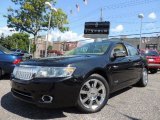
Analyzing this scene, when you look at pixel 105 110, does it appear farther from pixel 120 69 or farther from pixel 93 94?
pixel 120 69

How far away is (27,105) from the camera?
565 centimetres

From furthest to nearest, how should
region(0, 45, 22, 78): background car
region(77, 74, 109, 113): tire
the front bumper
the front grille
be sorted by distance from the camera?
region(0, 45, 22, 78): background car
region(77, 74, 109, 113): tire
the front grille
the front bumper

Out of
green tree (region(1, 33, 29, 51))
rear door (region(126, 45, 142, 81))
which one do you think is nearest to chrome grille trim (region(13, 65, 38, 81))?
rear door (region(126, 45, 142, 81))

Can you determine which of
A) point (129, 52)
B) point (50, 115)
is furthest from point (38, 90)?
point (129, 52)

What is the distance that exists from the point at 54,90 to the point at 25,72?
0.77 meters

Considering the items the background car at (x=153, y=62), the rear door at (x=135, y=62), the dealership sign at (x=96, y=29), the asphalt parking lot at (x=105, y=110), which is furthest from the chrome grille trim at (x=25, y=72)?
the dealership sign at (x=96, y=29)

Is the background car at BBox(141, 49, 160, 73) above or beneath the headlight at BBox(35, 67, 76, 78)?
beneath

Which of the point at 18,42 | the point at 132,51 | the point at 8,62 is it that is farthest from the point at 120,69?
the point at 18,42

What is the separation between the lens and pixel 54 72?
4.84 metres

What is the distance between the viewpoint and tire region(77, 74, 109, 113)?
5.15 meters

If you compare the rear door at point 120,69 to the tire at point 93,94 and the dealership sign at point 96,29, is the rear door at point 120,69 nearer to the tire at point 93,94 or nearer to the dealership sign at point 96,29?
the tire at point 93,94

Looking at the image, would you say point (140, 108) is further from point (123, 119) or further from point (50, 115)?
point (50, 115)

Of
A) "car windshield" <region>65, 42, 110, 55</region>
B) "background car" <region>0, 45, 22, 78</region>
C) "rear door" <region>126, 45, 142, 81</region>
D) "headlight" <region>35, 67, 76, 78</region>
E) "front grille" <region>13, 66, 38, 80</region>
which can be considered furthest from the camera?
"background car" <region>0, 45, 22, 78</region>

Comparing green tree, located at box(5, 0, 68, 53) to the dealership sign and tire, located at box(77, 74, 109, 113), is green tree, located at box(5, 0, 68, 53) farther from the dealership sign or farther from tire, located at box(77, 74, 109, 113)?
tire, located at box(77, 74, 109, 113)
